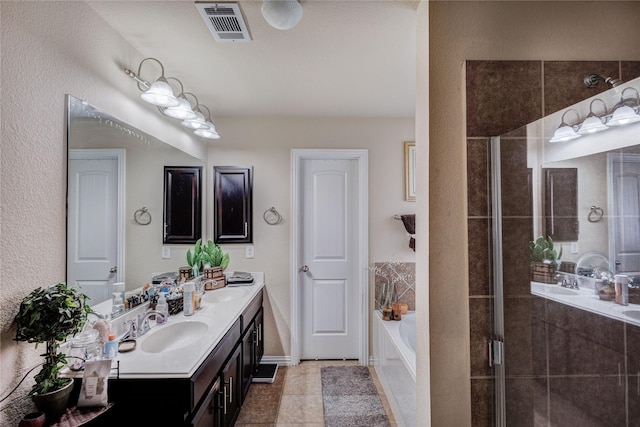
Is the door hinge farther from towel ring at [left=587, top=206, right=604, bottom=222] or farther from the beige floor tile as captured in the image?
the beige floor tile

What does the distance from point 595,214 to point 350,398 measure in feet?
7.32

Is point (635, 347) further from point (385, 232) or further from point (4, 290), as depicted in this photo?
point (385, 232)

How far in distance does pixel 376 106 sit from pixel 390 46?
0.99m

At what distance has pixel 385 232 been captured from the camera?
307 centimetres

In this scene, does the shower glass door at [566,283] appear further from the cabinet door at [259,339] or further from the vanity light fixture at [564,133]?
the cabinet door at [259,339]

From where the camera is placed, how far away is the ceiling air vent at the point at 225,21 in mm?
1401

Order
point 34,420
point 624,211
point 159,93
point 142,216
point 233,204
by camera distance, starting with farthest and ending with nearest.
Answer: point 233,204 < point 142,216 < point 159,93 < point 34,420 < point 624,211

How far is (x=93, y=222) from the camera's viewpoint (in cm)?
146

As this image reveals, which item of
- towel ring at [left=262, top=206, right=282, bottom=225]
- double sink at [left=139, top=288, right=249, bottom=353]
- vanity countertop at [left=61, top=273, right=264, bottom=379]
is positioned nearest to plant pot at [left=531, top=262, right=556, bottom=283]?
vanity countertop at [left=61, top=273, right=264, bottom=379]

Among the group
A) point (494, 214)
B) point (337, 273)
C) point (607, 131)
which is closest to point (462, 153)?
point (494, 214)

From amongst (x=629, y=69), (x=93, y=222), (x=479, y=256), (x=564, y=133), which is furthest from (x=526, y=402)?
(x=93, y=222)

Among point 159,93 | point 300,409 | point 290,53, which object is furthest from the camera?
point 300,409

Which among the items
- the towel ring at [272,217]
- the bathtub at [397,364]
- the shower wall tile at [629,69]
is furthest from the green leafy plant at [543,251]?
the towel ring at [272,217]

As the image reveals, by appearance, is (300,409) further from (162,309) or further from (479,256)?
(479,256)
